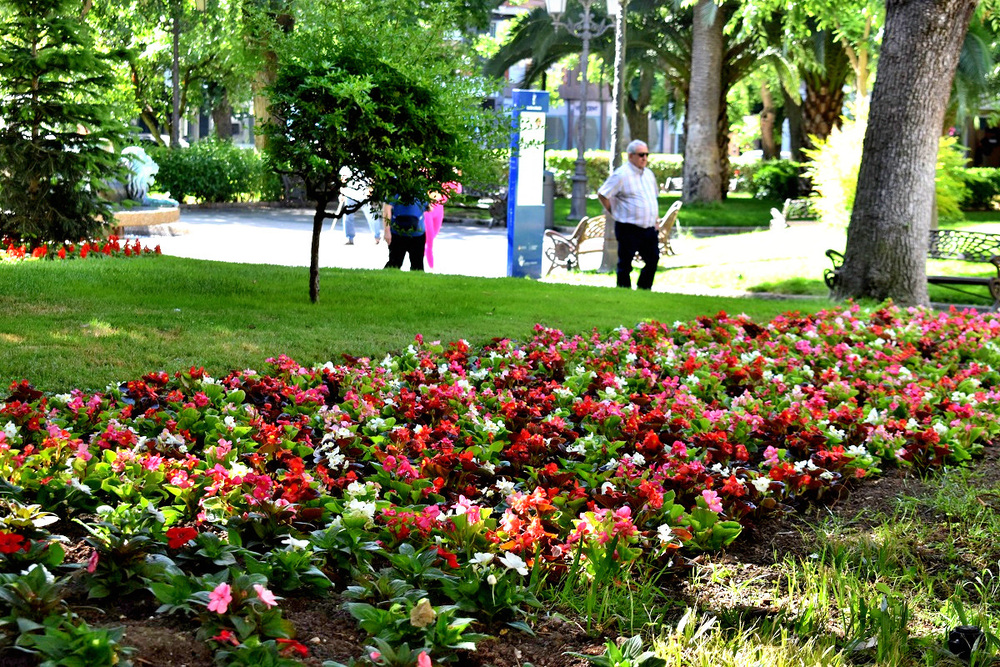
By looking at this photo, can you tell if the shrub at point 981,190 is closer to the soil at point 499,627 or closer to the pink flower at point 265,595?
the soil at point 499,627

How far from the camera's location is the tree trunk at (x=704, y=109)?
87.5 ft

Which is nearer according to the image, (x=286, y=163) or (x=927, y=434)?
(x=927, y=434)

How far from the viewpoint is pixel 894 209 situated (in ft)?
37.5

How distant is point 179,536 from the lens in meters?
3.14

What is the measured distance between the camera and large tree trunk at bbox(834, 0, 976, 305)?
36.5 feet

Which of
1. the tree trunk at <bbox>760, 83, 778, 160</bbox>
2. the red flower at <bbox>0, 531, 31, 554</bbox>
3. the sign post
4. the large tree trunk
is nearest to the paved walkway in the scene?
the sign post

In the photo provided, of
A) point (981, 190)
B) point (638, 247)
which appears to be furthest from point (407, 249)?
point (981, 190)

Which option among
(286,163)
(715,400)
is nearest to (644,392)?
(715,400)

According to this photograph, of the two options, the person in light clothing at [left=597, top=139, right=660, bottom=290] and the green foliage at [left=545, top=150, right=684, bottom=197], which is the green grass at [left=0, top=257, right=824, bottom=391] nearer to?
the person in light clothing at [left=597, top=139, right=660, bottom=290]

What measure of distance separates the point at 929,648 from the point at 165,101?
4339 centimetres

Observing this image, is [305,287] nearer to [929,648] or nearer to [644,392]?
[644,392]

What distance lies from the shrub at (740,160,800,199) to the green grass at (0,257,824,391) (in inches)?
885

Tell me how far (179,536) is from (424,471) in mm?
1178

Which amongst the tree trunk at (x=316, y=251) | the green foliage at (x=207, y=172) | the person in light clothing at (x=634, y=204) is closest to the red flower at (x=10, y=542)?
the tree trunk at (x=316, y=251)
